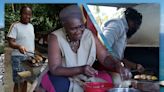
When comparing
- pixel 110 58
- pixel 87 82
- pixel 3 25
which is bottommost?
pixel 87 82

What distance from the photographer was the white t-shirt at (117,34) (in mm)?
2852

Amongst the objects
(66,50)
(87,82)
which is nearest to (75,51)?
(66,50)

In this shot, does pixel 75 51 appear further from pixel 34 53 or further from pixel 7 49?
pixel 7 49

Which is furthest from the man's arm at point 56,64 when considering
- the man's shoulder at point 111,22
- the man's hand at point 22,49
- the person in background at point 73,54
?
the man's shoulder at point 111,22

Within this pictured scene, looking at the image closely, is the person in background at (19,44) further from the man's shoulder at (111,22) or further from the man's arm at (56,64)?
the man's shoulder at (111,22)

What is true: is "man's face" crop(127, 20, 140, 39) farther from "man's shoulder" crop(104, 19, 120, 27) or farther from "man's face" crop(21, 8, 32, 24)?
"man's face" crop(21, 8, 32, 24)

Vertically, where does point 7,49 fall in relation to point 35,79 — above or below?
above

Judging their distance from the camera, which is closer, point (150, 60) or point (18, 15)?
point (150, 60)

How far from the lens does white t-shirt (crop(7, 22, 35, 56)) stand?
2.97 m

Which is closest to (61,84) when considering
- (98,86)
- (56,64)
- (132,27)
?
(56,64)

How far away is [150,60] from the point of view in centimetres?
281

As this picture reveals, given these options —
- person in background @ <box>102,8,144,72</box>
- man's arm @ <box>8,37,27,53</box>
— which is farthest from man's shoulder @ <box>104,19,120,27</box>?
man's arm @ <box>8,37,27,53</box>

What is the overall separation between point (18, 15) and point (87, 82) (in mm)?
742

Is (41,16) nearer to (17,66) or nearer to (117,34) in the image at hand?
(17,66)
